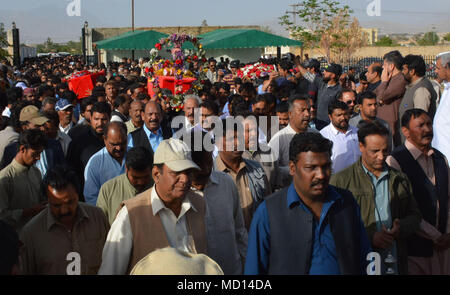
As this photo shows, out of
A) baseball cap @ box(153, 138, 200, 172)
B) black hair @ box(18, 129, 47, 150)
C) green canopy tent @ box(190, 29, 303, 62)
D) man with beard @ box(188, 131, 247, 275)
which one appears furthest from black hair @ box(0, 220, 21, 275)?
green canopy tent @ box(190, 29, 303, 62)

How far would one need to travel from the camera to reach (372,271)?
3.92 m

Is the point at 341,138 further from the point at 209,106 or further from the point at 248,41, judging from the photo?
the point at 248,41

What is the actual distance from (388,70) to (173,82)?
4.03 meters

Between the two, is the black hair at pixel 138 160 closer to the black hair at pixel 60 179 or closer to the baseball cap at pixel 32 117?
the black hair at pixel 60 179

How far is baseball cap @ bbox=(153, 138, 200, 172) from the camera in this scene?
367cm

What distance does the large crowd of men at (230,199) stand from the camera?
3271mm

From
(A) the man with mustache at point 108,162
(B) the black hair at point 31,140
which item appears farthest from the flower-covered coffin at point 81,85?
(B) the black hair at point 31,140

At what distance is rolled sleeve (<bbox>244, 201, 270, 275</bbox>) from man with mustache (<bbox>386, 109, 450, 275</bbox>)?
2.01 metres

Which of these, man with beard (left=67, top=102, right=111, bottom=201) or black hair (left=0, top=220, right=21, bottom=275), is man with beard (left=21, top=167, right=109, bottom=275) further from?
man with beard (left=67, top=102, right=111, bottom=201)

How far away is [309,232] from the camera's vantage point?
128 inches

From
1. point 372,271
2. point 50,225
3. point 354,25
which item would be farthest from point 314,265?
point 354,25

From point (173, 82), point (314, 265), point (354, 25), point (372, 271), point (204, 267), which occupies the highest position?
point (354, 25)

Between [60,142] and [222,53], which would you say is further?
[222,53]

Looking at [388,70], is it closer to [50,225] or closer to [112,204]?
[112,204]
